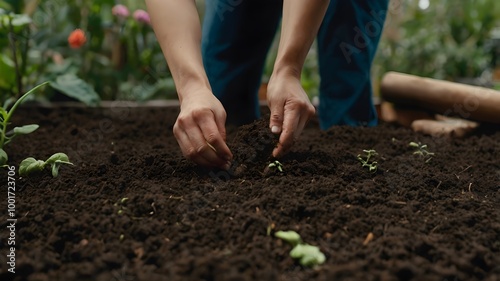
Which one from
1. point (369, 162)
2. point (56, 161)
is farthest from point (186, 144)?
point (369, 162)

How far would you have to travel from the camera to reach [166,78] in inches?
136

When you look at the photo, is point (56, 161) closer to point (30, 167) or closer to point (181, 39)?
point (30, 167)

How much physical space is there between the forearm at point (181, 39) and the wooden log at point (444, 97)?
1.27 m

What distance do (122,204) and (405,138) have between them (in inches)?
50.7

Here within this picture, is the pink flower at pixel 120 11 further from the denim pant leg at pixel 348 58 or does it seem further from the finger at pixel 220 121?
the finger at pixel 220 121

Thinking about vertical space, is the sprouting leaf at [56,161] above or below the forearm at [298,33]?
below

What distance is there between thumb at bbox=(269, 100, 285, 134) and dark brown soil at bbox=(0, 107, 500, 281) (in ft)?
0.20

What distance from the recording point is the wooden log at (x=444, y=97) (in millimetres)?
2258

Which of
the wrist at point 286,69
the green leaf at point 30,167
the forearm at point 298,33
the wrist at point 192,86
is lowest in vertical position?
the green leaf at point 30,167

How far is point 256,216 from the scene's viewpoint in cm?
119

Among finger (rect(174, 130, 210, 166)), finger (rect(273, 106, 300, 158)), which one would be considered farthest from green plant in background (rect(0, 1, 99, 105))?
finger (rect(273, 106, 300, 158))

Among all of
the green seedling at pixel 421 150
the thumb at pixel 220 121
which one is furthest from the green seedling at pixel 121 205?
the green seedling at pixel 421 150

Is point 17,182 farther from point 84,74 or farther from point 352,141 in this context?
point 84,74

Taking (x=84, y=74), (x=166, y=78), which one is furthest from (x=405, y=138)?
(x=84, y=74)
